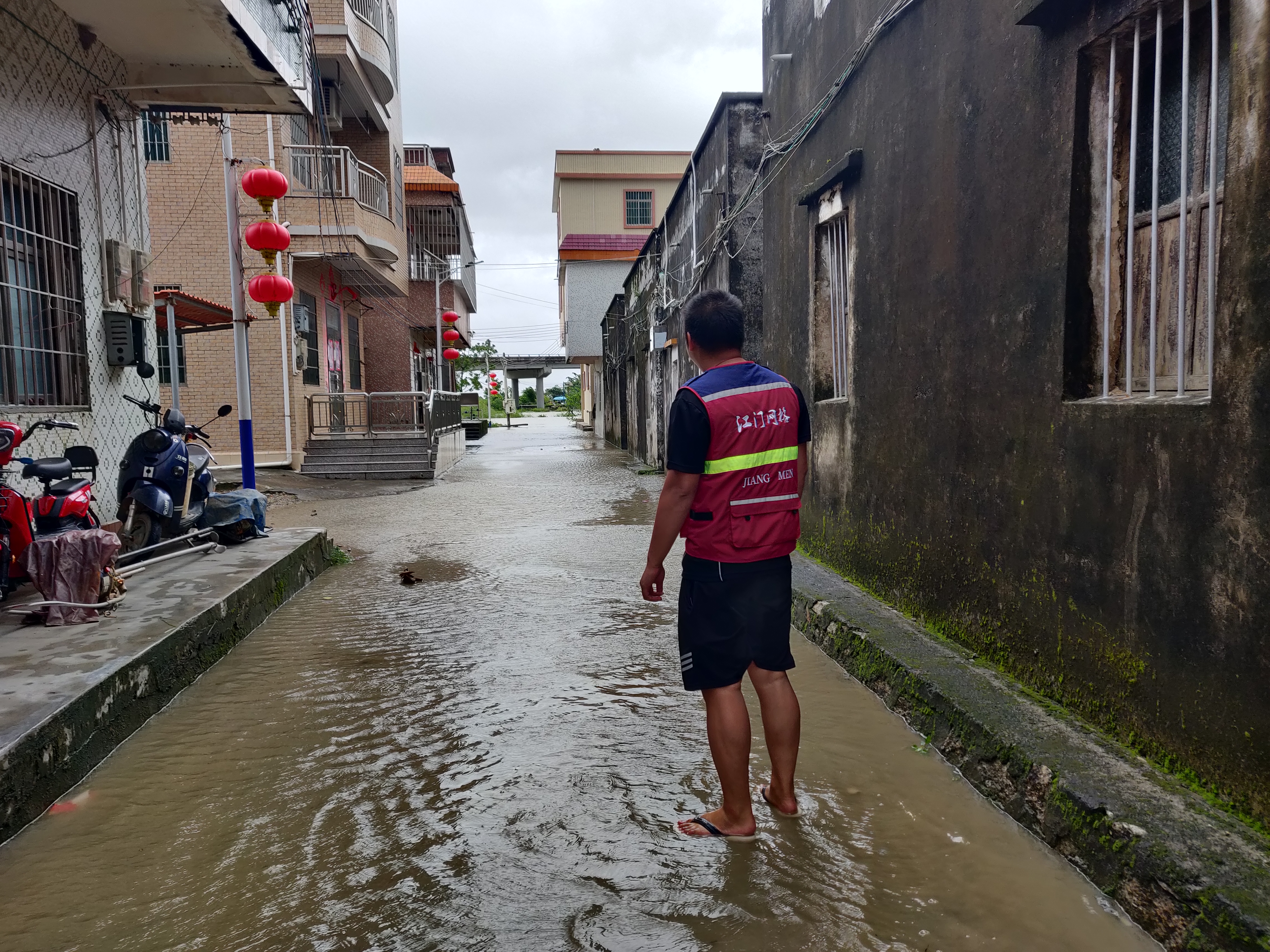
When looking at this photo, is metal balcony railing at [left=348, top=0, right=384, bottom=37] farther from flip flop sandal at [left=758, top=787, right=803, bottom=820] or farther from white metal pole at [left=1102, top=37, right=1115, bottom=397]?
flip flop sandal at [left=758, top=787, right=803, bottom=820]

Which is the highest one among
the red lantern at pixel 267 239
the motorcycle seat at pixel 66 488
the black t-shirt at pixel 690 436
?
the red lantern at pixel 267 239

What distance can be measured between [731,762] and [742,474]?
92 cm

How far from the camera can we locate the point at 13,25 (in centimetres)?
639

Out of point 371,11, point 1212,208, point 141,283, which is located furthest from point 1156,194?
point 371,11

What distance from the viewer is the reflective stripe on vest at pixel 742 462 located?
288cm

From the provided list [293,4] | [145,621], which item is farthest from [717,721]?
[293,4]

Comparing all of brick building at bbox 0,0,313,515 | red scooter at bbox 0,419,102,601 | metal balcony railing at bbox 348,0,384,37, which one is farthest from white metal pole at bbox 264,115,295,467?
red scooter at bbox 0,419,102,601

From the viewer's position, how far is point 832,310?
671 centimetres

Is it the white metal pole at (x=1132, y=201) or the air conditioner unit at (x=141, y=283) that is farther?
the air conditioner unit at (x=141, y=283)

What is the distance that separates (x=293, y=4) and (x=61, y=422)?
16.1 ft

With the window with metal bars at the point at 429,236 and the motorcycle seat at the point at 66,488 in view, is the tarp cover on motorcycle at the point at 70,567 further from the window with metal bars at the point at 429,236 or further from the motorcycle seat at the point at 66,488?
the window with metal bars at the point at 429,236

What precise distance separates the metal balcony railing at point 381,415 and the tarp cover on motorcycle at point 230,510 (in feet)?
29.1

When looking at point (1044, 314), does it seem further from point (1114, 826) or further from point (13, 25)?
point (13, 25)

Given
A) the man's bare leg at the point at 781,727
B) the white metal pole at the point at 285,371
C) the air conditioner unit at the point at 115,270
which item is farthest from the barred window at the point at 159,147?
the man's bare leg at the point at 781,727
